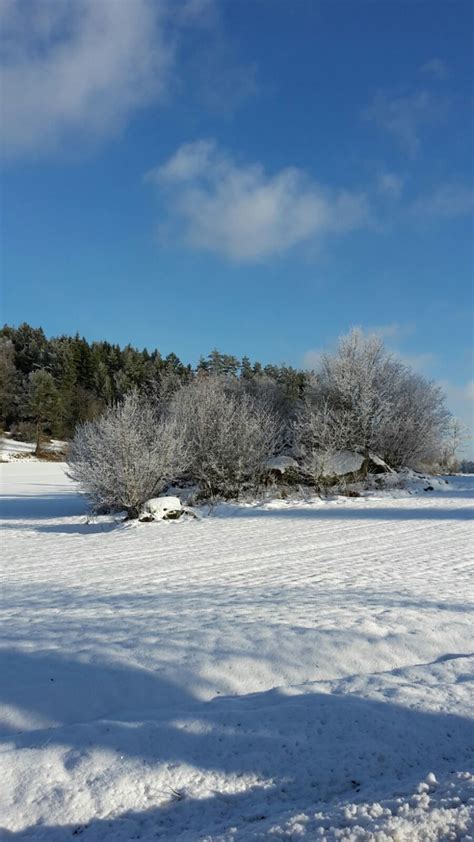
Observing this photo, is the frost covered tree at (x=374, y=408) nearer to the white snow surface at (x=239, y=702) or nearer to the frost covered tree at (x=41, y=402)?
the white snow surface at (x=239, y=702)

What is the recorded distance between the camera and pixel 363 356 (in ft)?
88.9

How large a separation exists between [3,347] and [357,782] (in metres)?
60.9

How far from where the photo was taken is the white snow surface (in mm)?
2555

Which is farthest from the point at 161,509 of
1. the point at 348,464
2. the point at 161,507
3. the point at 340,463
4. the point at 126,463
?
the point at 348,464

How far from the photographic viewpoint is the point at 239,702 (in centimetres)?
371

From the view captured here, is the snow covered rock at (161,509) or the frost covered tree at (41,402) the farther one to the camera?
the frost covered tree at (41,402)

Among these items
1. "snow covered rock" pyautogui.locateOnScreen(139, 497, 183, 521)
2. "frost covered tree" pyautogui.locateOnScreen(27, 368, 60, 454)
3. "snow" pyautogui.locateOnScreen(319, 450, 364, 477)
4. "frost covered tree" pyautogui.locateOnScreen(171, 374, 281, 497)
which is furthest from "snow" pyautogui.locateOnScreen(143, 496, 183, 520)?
"frost covered tree" pyautogui.locateOnScreen(27, 368, 60, 454)

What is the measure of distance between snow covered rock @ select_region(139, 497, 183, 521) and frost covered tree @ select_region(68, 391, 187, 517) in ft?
1.60

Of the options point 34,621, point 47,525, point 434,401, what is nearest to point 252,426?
point 47,525

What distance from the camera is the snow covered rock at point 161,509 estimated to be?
1531 cm

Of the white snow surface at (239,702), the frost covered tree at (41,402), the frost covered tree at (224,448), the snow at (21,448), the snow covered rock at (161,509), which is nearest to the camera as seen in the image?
the white snow surface at (239,702)

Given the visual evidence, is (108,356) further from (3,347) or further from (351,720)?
(351,720)

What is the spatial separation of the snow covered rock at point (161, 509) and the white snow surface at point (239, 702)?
253 inches

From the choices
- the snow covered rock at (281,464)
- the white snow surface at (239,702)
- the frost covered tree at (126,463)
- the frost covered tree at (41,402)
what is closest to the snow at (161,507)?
the frost covered tree at (126,463)
